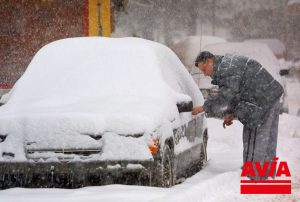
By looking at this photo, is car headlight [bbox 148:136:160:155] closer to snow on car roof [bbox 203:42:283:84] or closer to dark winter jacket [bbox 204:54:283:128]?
dark winter jacket [bbox 204:54:283:128]

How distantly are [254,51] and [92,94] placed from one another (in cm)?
989

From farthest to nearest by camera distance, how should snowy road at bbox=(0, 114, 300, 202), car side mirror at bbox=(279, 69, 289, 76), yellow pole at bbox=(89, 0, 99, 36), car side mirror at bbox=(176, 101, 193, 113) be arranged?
yellow pole at bbox=(89, 0, 99, 36)
car side mirror at bbox=(279, 69, 289, 76)
car side mirror at bbox=(176, 101, 193, 113)
snowy road at bbox=(0, 114, 300, 202)

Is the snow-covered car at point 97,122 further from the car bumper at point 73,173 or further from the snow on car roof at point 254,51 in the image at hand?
the snow on car roof at point 254,51

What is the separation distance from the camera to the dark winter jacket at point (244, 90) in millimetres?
7801

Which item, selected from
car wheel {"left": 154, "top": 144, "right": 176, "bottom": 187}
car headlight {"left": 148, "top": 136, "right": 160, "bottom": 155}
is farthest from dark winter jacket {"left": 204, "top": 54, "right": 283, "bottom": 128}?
car headlight {"left": 148, "top": 136, "right": 160, "bottom": 155}

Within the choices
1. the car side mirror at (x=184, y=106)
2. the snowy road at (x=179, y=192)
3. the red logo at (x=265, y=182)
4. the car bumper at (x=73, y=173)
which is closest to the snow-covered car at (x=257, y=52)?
the snowy road at (x=179, y=192)

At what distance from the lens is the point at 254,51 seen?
17.0 m

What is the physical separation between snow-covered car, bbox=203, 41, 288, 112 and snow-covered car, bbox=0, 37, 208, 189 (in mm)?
8201

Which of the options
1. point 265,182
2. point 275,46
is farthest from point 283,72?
point 275,46

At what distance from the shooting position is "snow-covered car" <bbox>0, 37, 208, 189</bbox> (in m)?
6.73

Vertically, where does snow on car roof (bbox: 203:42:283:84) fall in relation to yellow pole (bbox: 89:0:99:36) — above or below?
below

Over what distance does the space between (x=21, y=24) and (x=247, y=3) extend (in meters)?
44.2

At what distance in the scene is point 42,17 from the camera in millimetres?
17125

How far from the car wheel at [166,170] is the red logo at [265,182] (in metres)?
0.72
